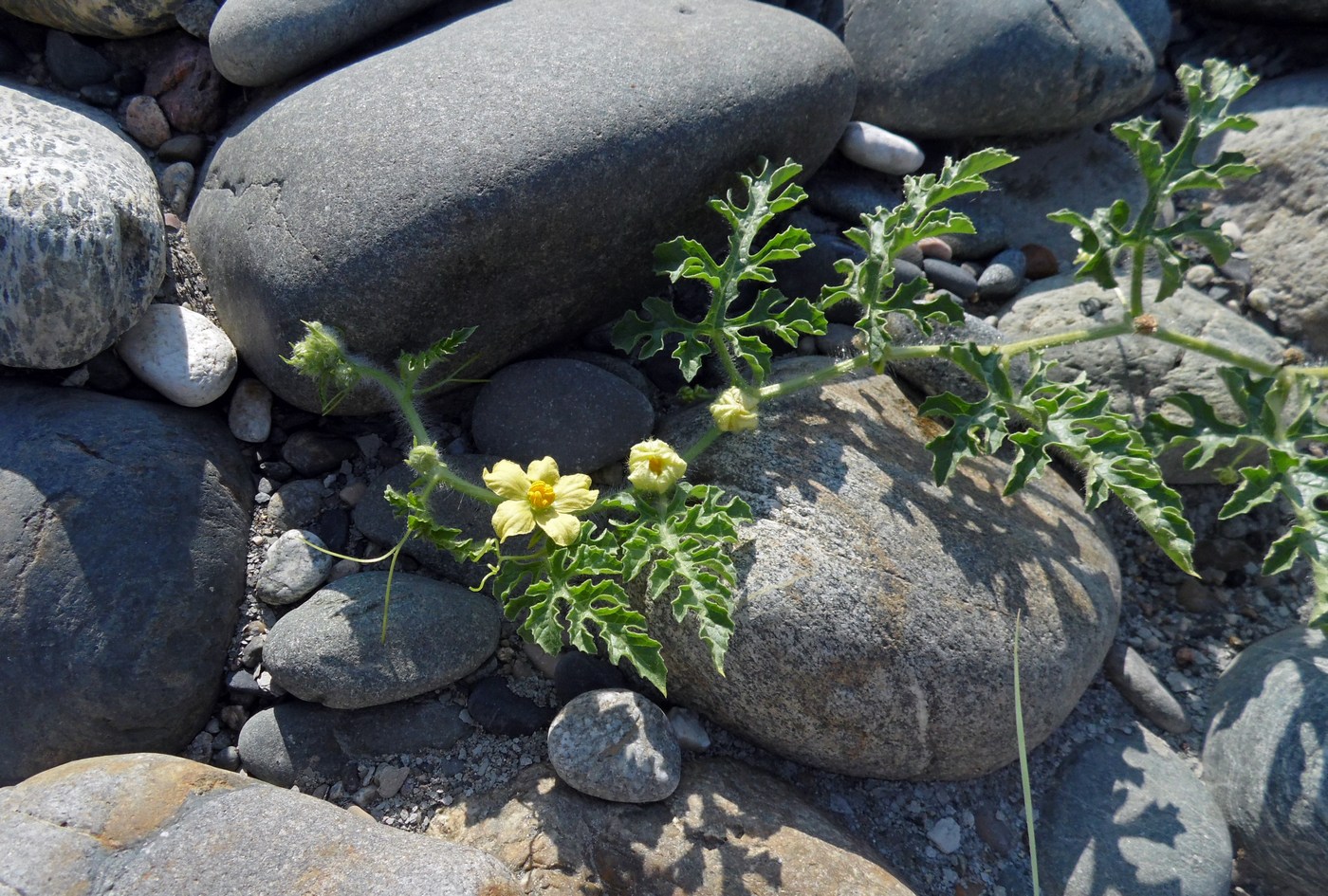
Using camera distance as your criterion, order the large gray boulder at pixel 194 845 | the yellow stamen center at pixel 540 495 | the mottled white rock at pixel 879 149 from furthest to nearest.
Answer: the mottled white rock at pixel 879 149 → the yellow stamen center at pixel 540 495 → the large gray boulder at pixel 194 845

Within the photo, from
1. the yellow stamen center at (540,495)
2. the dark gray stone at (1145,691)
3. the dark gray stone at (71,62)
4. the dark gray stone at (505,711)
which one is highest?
the dark gray stone at (71,62)

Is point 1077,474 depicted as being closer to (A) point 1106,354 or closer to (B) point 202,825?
(A) point 1106,354

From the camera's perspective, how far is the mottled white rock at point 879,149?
4453mm

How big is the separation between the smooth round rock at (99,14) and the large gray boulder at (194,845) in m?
3.18

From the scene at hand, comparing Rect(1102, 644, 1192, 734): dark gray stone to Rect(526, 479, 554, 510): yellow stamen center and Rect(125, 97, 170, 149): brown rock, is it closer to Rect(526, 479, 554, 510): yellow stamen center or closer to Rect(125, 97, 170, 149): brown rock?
Rect(526, 479, 554, 510): yellow stamen center

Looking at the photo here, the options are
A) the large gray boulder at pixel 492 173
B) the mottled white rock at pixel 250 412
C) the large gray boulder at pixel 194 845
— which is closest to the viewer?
the large gray boulder at pixel 194 845

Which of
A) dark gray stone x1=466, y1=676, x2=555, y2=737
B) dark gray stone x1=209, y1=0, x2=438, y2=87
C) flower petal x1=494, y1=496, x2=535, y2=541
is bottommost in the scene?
dark gray stone x1=466, y1=676, x2=555, y2=737

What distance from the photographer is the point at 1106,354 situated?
4.02 m

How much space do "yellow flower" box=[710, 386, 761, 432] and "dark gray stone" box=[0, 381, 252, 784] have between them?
6.32 ft

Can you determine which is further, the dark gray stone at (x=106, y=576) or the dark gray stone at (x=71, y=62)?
the dark gray stone at (x=71, y=62)

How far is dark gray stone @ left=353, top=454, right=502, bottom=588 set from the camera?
11.8 ft

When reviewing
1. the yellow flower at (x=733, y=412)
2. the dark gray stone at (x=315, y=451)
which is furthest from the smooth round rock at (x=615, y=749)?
the dark gray stone at (x=315, y=451)

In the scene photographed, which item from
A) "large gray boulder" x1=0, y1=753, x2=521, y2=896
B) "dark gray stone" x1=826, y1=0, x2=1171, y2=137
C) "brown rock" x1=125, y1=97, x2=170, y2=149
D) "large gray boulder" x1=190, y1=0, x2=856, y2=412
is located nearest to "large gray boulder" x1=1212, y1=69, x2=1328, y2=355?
"dark gray stone" x1=826, y1=0, x2=1171, y2=137

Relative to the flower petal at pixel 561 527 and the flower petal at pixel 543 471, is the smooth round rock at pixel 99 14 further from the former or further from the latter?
the flower petal at pixel 561 527
